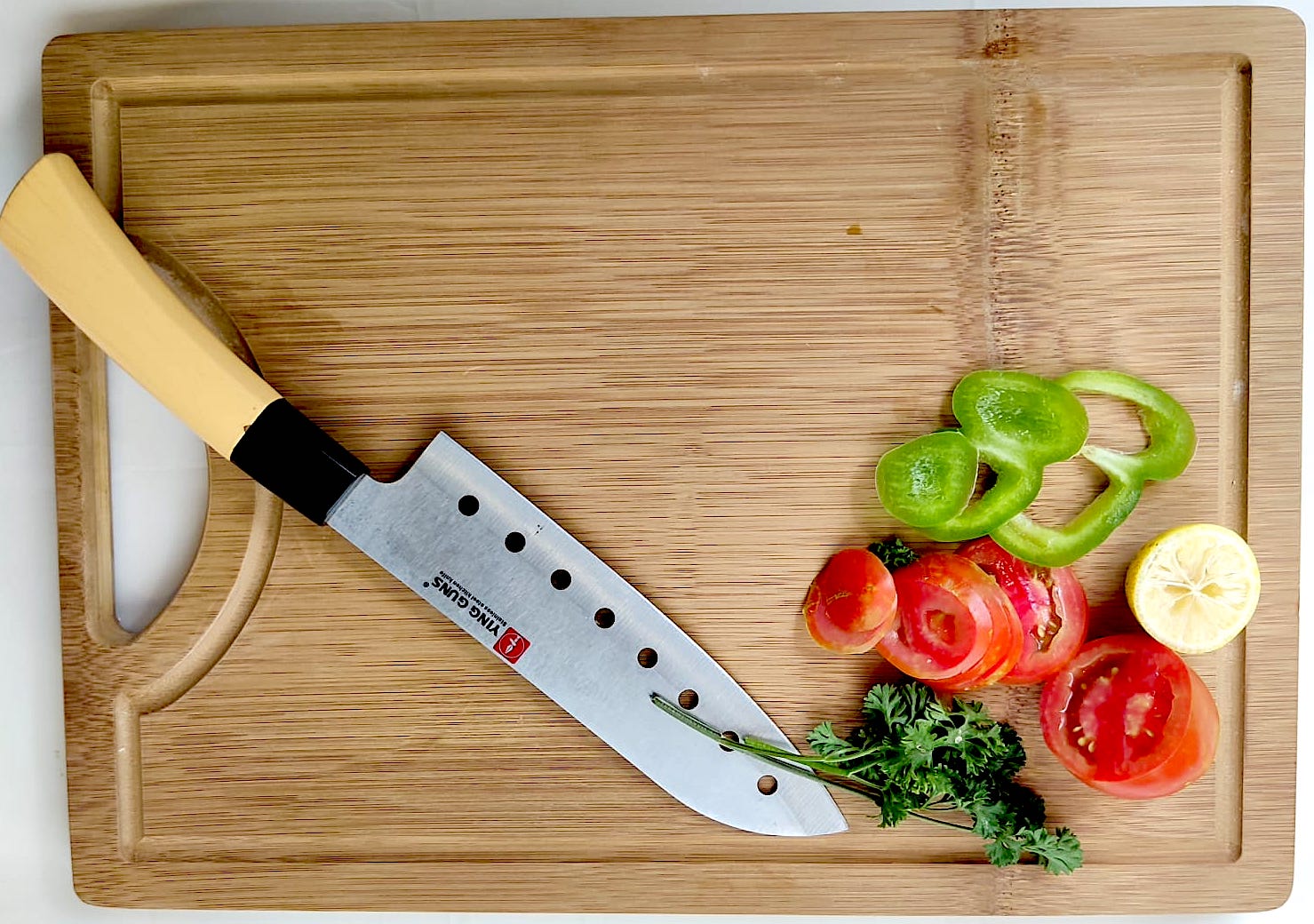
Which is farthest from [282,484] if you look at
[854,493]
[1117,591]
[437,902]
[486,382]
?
[1117,591]

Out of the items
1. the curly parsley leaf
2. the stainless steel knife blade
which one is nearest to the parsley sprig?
the stainless steel knife blade

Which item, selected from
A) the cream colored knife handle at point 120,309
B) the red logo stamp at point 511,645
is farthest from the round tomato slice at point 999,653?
the cream colored knife handle at point 120,309

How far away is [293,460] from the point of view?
125 cm

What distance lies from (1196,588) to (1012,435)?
1.04ft

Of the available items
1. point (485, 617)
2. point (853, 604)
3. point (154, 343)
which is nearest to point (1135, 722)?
point (853, 604)

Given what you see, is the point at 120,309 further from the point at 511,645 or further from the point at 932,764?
the point at 932,764

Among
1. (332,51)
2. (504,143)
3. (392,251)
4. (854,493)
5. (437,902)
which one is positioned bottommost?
(437,902)

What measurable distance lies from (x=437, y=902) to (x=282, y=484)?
2.12 feet

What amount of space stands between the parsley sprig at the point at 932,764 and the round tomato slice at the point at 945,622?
0.18 feet

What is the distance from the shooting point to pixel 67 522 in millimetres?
1365

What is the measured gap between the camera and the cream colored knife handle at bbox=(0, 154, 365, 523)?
1.24 metres

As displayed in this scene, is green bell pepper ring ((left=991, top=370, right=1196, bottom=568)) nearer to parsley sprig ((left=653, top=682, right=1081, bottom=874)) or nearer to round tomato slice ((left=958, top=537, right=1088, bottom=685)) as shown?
round tomato slice ((left=958, top=537, right=1088, bottom=685))

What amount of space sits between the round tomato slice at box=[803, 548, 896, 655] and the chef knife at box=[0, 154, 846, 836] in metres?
0.15

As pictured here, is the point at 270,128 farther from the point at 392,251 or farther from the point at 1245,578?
the point at 1245,578
